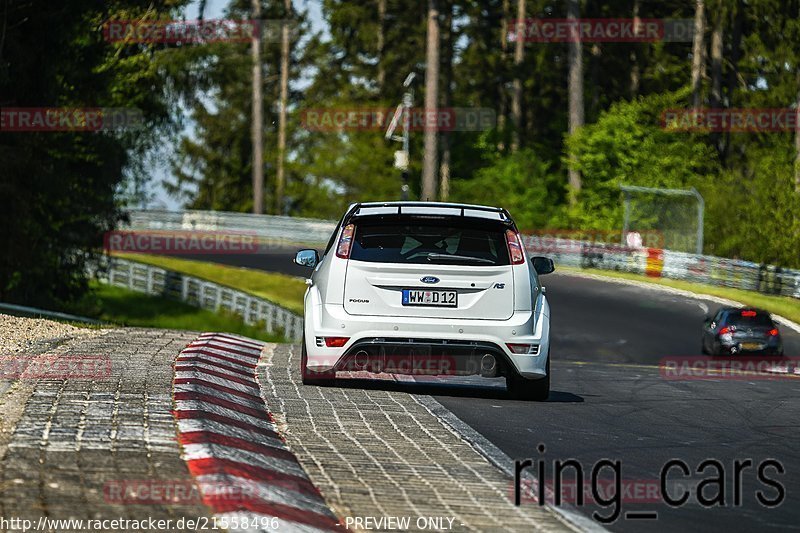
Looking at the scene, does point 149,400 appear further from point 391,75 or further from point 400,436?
point 391,75

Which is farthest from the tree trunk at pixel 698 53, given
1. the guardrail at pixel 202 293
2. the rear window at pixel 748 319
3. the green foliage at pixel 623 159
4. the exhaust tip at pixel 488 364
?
the exhaust tip at pixel 488 364

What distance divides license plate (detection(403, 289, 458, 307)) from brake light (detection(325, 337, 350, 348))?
0.64 m

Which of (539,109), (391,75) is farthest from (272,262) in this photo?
(539,109)

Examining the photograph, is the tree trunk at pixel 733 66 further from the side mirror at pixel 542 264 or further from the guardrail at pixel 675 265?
the side mirror at pixel 542 264

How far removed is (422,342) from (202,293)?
34.2 m

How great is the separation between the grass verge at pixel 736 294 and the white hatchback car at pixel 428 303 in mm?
29484

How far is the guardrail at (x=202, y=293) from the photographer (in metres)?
38.1

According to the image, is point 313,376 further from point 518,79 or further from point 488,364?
point 518,79

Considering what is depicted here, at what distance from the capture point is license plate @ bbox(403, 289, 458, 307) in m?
12.2

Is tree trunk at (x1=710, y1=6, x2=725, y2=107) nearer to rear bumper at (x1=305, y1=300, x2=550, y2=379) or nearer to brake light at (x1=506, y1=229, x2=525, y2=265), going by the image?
brake light at (x1=506, y1=229, x2=525, y2=265)

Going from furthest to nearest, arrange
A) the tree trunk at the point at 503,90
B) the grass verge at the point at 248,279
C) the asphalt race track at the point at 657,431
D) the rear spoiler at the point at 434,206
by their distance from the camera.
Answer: the tree trunk at the point at 503,90
the grass verge at the point at 248,279
the rear spoiler at the point at 434,206
the asphalt race track at the point at 657,431

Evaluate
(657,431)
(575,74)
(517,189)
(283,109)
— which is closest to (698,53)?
(575,74)

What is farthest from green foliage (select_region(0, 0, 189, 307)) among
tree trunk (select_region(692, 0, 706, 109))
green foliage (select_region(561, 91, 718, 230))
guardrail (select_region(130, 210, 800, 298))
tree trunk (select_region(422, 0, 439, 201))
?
tree trunk (select_region(692, 0, 706, 109))

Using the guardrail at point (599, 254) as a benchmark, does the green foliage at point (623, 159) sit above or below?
above
